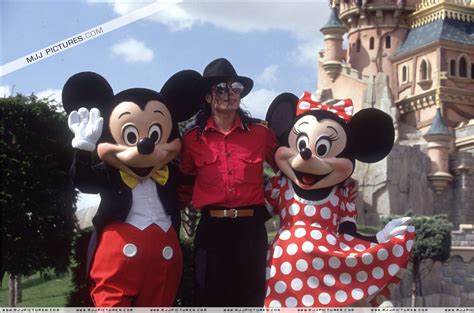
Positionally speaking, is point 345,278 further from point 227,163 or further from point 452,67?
point 452,67

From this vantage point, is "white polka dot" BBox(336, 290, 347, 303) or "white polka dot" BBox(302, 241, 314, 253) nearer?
"white polka dot" BBox(336, 290, 347, 303)

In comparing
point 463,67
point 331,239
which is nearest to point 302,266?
point 331,239

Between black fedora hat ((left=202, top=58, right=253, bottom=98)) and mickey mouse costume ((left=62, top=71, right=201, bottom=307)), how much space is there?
1.38ft

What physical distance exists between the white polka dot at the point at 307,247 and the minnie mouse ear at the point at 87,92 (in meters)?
2.09

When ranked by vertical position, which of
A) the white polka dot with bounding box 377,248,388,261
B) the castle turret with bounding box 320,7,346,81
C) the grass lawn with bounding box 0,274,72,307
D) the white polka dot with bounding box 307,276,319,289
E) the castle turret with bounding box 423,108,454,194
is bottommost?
the grass lawn with bounding box 0,274,72,307

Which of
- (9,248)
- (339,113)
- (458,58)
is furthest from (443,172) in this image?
(339,113)

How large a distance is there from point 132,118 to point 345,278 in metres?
2.26

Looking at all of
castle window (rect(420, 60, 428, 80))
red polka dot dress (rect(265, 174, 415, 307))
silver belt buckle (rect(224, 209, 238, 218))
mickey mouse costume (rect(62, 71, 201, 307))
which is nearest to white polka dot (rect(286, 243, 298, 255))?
red polka dot dress (rect(265, 174, 415, 307))

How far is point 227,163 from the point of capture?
721 cm

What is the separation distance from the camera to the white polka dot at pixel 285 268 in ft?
23.6

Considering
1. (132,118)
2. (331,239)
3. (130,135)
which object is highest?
(132,118)

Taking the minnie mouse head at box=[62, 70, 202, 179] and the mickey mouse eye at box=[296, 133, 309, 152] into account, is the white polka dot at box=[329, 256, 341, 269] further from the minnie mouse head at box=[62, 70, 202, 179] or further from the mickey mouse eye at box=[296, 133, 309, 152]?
the minnie mouse head at box=[62, 70, 202, 179]

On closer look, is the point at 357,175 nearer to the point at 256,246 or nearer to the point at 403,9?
the point at 403,9

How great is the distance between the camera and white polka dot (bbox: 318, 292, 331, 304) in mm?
7074
